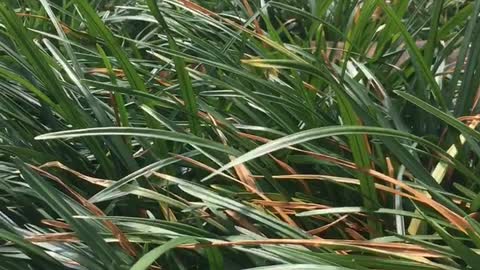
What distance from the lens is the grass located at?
1335mm

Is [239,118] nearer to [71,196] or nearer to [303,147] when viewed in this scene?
[303,147]

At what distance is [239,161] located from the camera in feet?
4.23

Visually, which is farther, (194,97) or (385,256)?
(194,97)

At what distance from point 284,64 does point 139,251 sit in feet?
1.47

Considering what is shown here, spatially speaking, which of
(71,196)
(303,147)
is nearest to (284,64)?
(303,147)

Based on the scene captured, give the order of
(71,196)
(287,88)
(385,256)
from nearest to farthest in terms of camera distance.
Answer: (385,256) → (71,196) → (287,88)

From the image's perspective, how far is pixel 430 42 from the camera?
182 cm

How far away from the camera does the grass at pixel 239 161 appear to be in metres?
1.33

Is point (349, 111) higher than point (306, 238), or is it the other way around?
point (349, 111)

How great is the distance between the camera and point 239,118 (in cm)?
179

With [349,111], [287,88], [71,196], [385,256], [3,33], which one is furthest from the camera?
[3,33]

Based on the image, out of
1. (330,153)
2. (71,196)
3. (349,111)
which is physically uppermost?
(349,111)

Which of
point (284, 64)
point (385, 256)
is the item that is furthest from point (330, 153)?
point (385, 256)

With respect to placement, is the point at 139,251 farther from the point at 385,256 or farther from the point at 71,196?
the point at 385,256
